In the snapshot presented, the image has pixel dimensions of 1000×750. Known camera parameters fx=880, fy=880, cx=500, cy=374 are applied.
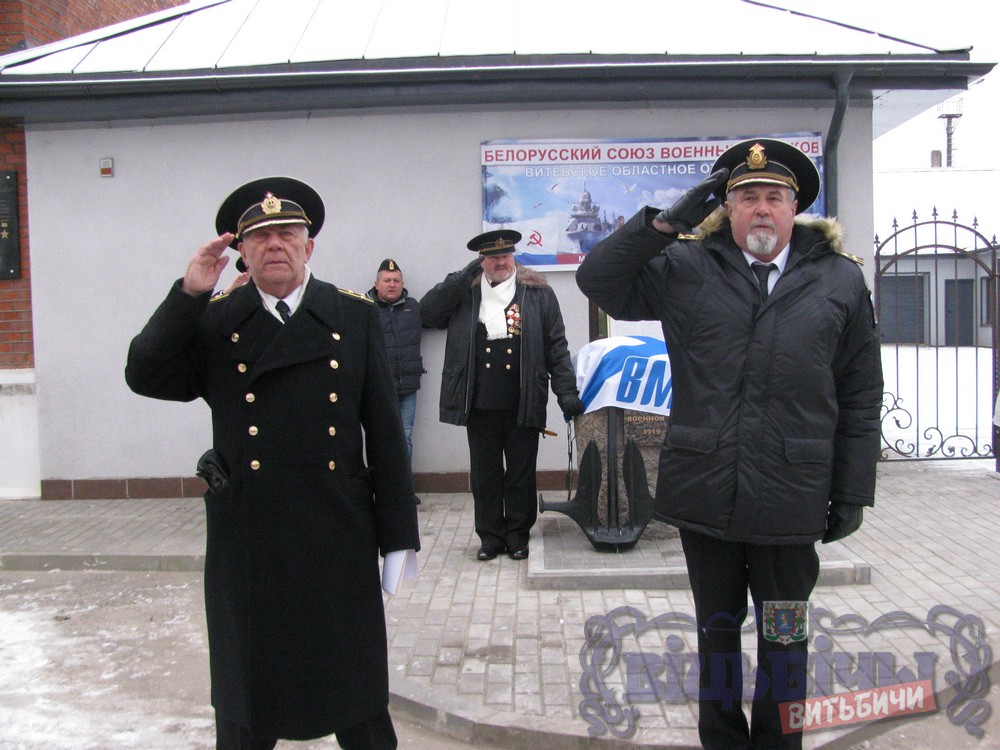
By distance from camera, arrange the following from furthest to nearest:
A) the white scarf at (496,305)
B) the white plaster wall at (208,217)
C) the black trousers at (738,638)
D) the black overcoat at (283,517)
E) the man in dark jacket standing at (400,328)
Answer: the white plaster wall at (208,217), the man in dark jacket standing at (400,328), the white scarf at (496,305), the black trousers at (738,638), the black overcoat at (283,517)

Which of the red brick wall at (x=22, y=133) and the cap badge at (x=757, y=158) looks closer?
the cap badge at (x=757, y=158)

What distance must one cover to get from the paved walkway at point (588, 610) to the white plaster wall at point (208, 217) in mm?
731

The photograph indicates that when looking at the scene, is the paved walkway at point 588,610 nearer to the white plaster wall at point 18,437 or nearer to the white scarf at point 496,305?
the white plaster wall at point 18,437

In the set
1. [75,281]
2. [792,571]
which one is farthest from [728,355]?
[75,281]

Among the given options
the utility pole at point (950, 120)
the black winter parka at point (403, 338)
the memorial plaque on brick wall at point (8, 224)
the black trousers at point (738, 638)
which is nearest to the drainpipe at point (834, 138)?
the black winter parka at point (403, 338)

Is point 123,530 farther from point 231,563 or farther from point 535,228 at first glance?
point 231,563

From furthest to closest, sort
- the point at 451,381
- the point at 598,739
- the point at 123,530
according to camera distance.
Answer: the point at 123,530 → the point at 451,381 → the point at 598,739

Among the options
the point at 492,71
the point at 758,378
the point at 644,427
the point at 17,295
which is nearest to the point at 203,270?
the point at 758,378

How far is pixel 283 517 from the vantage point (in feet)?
8.54

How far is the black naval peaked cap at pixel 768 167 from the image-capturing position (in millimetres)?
2836

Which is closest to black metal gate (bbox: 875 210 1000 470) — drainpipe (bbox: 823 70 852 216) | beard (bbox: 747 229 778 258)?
drainpipe (bbox: 823 70 852 216)

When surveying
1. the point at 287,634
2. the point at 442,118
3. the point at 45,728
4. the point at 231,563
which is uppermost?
the point at 442,118

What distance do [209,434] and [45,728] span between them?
4.02 meters

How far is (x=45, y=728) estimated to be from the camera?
3.68m
